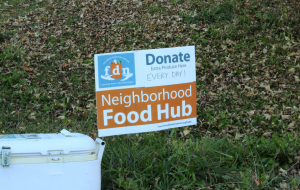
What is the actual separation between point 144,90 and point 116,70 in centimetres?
35

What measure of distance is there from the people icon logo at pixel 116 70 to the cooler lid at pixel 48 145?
679mm

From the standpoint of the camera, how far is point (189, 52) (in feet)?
9.95

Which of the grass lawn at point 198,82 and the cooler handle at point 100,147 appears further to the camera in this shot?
the grass lawn at point 198,82

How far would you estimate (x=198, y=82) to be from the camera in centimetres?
570

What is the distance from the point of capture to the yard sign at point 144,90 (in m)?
2.80

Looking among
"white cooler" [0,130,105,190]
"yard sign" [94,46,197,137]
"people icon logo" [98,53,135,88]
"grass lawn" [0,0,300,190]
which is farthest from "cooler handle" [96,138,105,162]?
"people icon logo" [98,53,135,88]

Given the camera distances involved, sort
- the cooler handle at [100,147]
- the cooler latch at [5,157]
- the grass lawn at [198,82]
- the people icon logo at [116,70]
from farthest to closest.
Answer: the grass lawn at [198,82] < the people icon logo at [116,70] < the cooler handle at [100,147] < the cooler latch at [5,157]

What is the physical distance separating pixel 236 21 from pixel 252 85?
2.50 metres

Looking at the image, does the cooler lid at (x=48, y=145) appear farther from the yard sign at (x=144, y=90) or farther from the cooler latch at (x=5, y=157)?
the yard sign at (x=144, y=90)

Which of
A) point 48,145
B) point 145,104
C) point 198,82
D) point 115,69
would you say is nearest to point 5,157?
point 48,145

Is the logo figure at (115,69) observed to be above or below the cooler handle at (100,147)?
above

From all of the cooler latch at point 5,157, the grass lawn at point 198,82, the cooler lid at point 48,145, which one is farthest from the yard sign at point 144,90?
the cooler latch at point 5,157

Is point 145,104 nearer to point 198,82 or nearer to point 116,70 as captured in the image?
point 116,70

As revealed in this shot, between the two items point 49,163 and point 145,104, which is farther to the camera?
point 145,104
